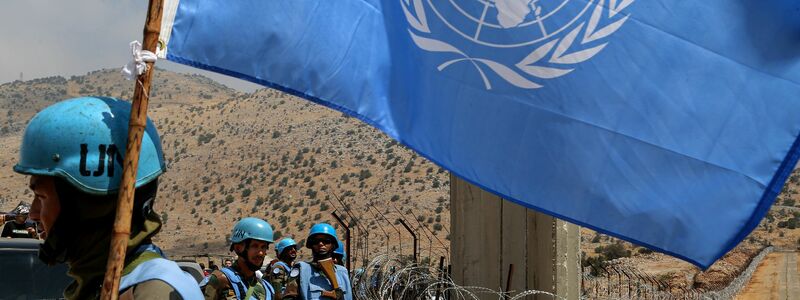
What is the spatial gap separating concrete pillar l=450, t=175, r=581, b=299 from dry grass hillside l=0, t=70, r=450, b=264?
3572cm

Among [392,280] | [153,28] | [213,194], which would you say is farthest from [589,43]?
[213,194]

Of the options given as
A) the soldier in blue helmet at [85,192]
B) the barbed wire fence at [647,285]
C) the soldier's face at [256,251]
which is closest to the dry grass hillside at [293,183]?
the barbed wire fence at [647,285]

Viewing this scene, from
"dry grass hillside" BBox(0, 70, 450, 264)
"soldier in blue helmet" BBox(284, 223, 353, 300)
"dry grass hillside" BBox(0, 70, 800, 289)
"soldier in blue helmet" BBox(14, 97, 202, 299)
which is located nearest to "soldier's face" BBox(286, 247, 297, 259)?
"soldier in blue helmet" BBox(284, 223, 353, 300)

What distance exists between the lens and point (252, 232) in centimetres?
783

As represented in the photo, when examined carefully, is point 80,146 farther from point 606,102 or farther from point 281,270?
point 281,270

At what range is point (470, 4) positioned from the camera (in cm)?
428

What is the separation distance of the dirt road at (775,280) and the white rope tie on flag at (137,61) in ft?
84.3

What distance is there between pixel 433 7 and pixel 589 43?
636mm

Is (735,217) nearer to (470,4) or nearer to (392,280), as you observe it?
(470,4)

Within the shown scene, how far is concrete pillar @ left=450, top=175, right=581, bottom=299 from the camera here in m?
8.67

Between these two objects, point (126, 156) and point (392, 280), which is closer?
point (126, 156)

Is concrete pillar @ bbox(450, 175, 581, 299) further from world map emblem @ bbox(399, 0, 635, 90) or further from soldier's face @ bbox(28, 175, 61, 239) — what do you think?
soldier's face @ bbox(28, 175, 61, 239)

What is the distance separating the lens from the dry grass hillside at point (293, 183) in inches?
1991

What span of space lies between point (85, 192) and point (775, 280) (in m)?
32.5
